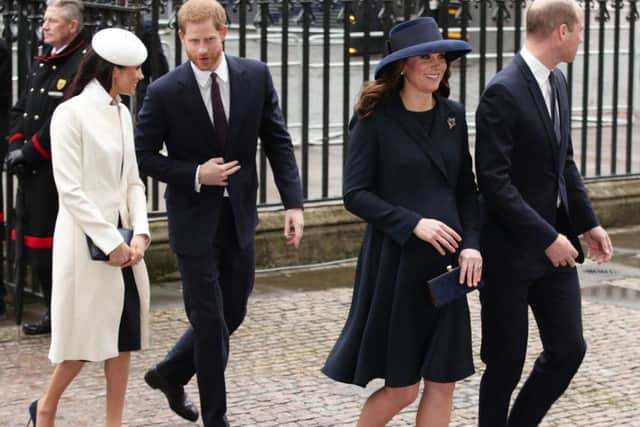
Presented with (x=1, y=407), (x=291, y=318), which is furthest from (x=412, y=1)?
(x=1, y=407)

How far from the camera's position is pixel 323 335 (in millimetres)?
7918

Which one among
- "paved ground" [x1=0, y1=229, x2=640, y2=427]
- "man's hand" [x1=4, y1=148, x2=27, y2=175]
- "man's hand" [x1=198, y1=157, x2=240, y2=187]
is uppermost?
"man's hand" [x1=198, y1=157, x2=240, y2=187]

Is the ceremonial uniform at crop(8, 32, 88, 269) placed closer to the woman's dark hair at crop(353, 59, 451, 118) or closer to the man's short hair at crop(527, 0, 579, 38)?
the woman's dark hair at crop(353, 59, 451, 118)

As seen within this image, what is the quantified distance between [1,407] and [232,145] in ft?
5.48

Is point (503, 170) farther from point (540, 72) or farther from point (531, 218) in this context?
point (540, 72)

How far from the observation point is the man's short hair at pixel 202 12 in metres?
5.58

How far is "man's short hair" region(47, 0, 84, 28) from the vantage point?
7.57 m

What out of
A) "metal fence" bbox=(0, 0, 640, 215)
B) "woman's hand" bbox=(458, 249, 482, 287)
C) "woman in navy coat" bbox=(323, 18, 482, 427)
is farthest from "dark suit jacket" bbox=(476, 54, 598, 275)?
"metal fence" bbox=(0, 0, 640, 215)

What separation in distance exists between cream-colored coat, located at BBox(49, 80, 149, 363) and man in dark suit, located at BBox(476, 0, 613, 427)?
1.40 metres

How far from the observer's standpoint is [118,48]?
554cm

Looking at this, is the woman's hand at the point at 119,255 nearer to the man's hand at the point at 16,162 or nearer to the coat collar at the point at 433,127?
the coat collar at the point at 433,127

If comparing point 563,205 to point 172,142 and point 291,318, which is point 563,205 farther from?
point 291,318

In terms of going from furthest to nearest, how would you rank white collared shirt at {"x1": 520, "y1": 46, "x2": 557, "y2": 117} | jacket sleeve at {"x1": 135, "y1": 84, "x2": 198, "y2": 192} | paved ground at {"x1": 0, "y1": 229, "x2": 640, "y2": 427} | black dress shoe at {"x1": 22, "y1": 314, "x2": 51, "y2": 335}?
black dress shoe at {"x1": 22, "y1": 314, "x2": 51, "y2": 335} < paved ground at {"x1": 0, "y1": 229, "x2": 640, "y2": 427} < jacket sleeve at {"x1": 135, "y1": 84, "x2": 198, "y2": 192} < white collared shirt at {"x1": 520, "y1": 46, "x2": 557, "y2": 117}

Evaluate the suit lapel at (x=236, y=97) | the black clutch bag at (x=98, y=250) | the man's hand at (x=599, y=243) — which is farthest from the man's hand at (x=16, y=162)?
the man's hand at (x=599, y=243)
